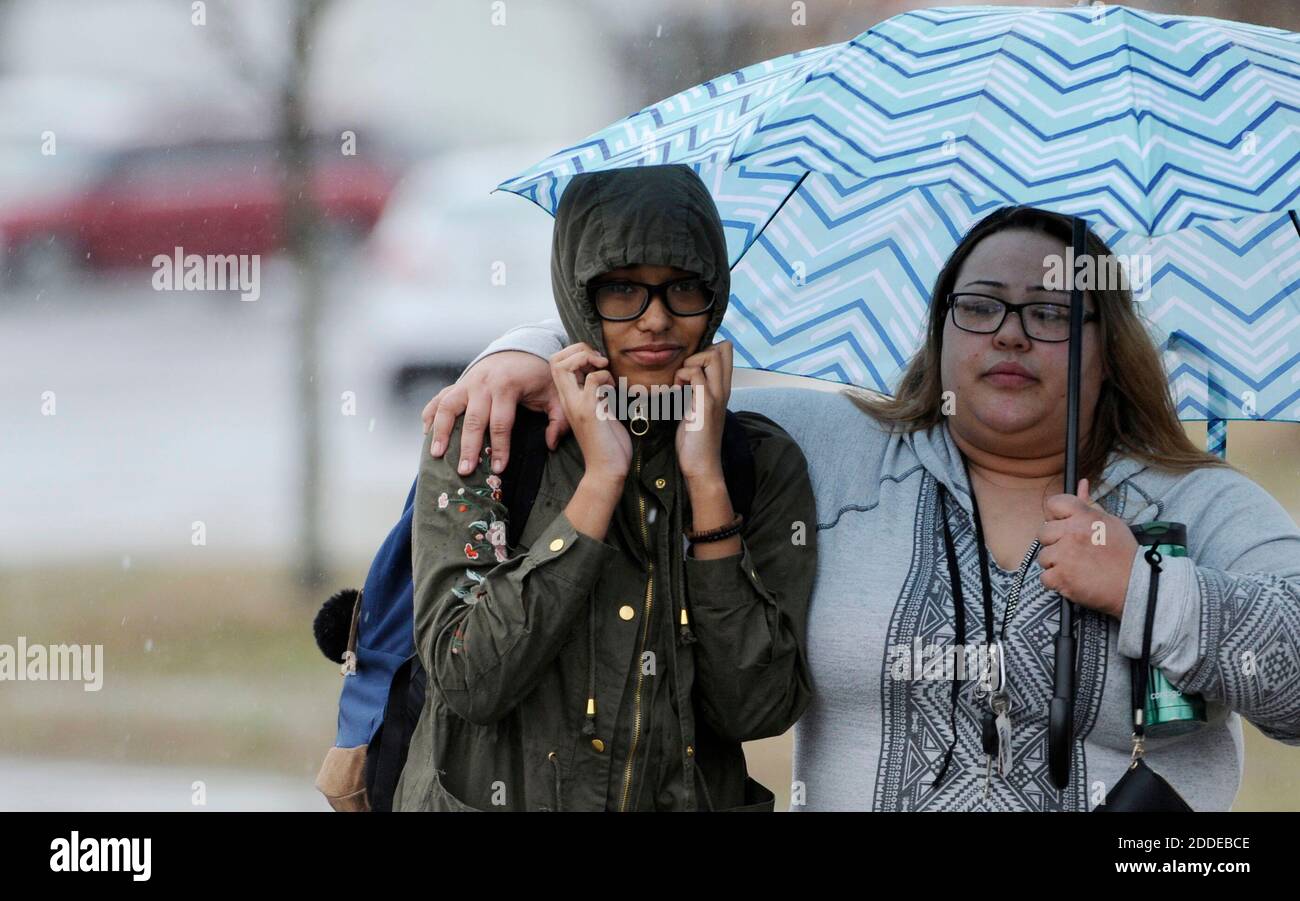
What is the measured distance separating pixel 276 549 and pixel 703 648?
7.63m

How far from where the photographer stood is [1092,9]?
282 centimetres

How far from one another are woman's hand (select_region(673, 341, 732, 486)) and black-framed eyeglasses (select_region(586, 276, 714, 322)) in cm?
10

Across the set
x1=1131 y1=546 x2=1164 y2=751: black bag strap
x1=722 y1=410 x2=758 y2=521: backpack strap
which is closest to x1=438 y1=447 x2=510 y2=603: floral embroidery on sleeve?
x1=722 y1=410 x2=758 y2=521: backpack strap

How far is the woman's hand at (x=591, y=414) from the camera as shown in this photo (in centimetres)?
269

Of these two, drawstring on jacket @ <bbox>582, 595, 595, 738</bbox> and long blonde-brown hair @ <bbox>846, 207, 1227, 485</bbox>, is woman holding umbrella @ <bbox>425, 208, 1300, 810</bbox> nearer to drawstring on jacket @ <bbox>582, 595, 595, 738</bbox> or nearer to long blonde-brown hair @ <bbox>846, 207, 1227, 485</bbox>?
long blonde-brown hair @ <bbox>846, 207, 1227, 485</bbox>

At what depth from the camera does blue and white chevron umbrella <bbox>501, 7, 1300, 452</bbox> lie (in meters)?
2.67

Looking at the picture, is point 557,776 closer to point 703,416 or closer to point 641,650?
point 641,650

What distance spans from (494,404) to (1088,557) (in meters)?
1.12

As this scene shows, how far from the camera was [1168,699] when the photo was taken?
112 inches

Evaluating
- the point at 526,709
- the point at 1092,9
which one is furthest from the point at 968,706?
the point at 1092,9

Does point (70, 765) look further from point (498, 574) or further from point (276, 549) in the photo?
point (498, 574)
